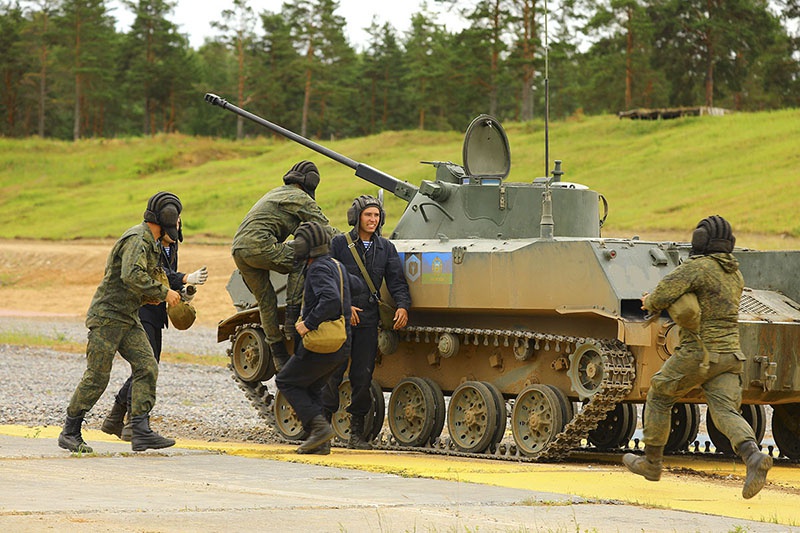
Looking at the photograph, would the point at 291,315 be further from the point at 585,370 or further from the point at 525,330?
the point at 585,370

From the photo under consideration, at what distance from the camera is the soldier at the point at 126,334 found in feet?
35.5

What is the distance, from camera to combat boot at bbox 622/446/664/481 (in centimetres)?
980

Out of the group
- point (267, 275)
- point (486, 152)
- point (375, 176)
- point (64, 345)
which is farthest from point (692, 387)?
point (64, 345)

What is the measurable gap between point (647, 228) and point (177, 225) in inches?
1180

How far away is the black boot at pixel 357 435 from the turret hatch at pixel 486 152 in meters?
2.96

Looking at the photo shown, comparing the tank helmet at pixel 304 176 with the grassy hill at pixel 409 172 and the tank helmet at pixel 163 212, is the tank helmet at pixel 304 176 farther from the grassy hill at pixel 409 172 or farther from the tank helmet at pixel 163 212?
the grassy hill at pixel 409 172

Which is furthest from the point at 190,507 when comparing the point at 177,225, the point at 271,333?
the point at 271,333

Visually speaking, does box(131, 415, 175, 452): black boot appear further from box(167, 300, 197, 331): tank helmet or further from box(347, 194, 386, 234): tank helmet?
box(347, 194, 386, 234): tank helmet

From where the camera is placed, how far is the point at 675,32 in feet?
239

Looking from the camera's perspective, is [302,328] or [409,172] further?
[409,172]

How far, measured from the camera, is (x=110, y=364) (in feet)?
35.8

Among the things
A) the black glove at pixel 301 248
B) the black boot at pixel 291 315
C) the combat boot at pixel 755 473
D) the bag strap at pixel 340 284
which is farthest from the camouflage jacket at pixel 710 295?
the black boot at pixel 291 315

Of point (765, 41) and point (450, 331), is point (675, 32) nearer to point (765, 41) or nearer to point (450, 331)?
point (765, 41)

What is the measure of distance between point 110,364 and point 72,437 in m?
0.65
